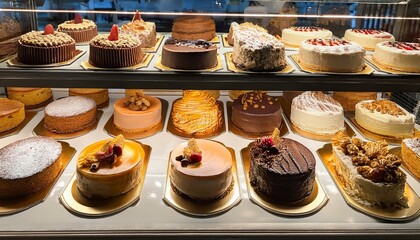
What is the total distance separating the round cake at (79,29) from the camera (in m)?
2.72

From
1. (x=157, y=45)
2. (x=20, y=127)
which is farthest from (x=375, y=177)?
(x=20, y=127)

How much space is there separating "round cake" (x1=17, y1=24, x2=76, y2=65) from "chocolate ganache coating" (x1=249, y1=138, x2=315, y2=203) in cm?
121

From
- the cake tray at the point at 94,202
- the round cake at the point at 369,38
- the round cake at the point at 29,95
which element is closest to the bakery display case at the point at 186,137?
the cake tray at the point at 94,202

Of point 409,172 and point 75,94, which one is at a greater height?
point 75,94

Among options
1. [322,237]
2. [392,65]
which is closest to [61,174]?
[322,237]

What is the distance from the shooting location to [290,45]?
291 centimetres

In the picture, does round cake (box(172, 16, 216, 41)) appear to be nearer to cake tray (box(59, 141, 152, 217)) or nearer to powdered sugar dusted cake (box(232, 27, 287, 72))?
powdered sugar dusted cake (box(232, 27, 287, 72))

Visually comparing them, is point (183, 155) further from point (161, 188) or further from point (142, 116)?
point (142, 116)

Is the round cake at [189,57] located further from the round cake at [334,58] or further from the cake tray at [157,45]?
the round cake at [334,58]

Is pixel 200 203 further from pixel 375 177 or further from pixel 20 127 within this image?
pixel 20 127

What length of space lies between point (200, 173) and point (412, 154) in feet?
4.48

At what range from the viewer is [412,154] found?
2623mm

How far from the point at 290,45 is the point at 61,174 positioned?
174cm

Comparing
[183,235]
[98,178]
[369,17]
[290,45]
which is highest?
[369,17]
